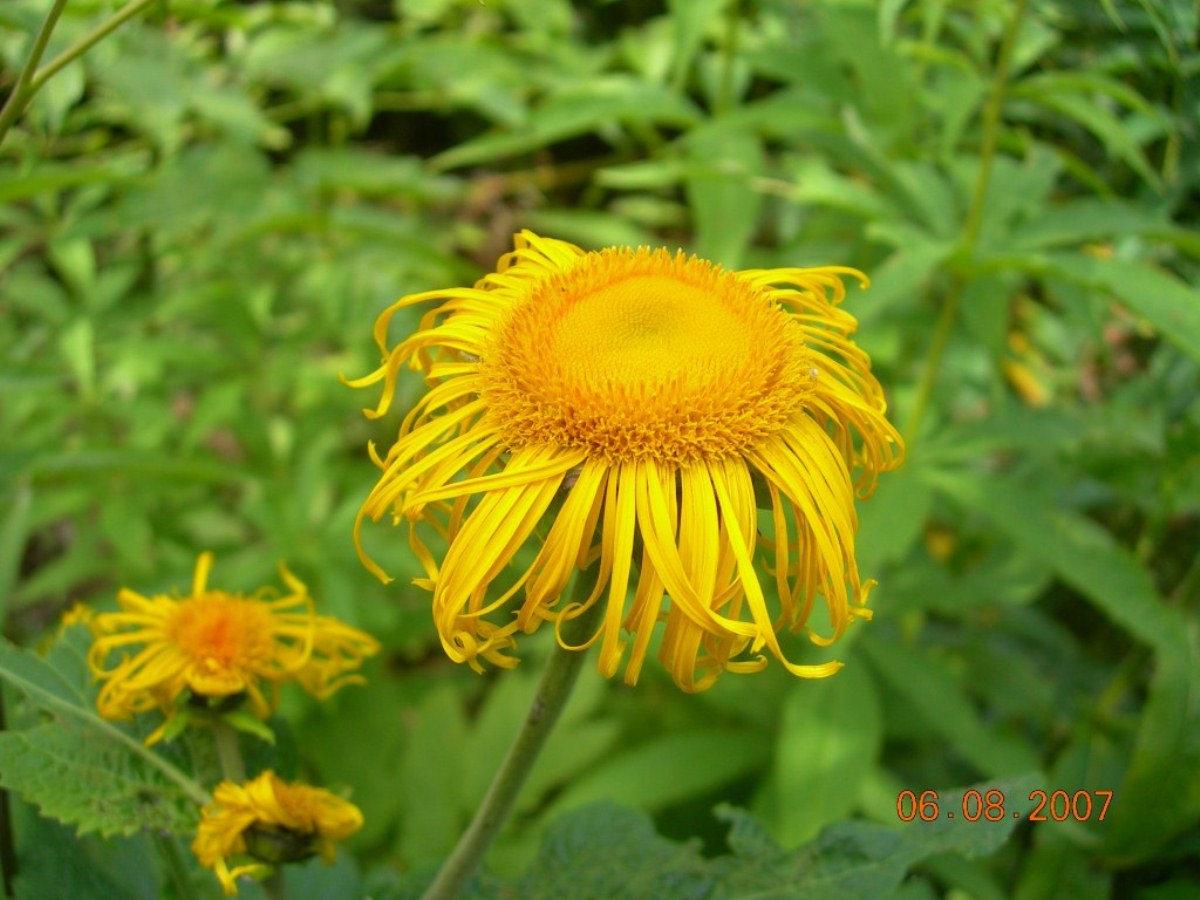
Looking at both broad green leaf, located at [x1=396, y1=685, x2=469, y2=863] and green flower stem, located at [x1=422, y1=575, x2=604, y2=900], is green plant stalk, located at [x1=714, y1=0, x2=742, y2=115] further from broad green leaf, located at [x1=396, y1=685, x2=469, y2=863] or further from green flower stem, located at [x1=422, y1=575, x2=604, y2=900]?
green flower stem, located at [x1=422, y1=575, x2=604, y2=900]

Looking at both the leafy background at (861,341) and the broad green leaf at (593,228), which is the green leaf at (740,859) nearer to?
the leafy background at (861,341)

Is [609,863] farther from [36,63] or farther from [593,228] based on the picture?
[593,228]

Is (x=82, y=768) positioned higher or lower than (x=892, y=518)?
higher

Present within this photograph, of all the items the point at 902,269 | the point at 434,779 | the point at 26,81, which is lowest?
the point at 434,779

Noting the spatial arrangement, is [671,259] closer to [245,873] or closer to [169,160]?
[245,873]

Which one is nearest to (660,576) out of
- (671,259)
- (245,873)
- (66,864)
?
(671,259)

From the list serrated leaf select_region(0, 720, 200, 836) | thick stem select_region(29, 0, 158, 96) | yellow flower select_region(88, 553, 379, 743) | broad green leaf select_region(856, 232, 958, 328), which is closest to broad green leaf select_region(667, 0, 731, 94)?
broad green leaf select_region(856, 232, 958, 328)

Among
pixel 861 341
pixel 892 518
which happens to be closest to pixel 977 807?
pixel 892 518
